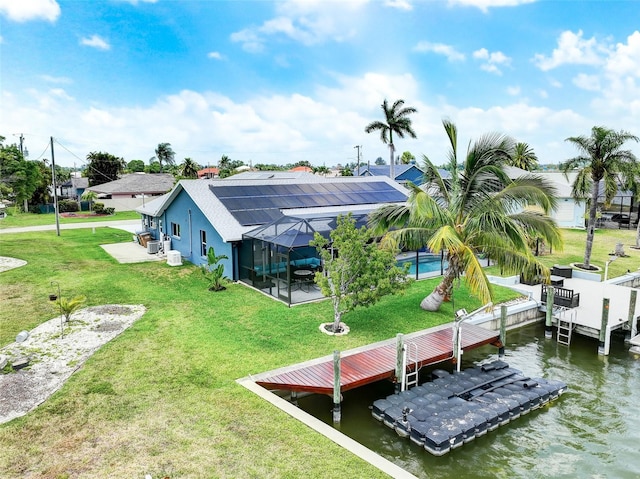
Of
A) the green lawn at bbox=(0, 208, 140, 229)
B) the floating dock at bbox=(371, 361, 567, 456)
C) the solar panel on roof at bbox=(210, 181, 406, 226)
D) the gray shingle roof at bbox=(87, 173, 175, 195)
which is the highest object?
the gray shingle roof at bbox=(87, 173, 175, 195)

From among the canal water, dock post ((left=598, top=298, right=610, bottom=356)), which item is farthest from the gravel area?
dock post ((left=598, top=298, right=610, bottom=356))

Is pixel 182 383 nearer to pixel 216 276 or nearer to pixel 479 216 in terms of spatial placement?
pixel 216 276

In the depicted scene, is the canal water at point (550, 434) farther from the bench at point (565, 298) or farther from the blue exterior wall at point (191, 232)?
the blue exterior wall at point (191, 232)

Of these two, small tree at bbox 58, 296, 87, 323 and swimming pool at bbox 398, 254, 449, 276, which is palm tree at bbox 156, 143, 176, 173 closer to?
swimming pool at bbox 398, 254, 449, 276

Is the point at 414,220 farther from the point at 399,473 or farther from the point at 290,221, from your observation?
the point at 399,473

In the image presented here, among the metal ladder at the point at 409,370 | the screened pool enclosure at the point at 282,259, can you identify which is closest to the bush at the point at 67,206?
the screened pool enclosure at the point at 282,259

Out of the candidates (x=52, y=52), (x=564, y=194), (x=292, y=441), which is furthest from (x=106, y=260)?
(x=564, y=194)

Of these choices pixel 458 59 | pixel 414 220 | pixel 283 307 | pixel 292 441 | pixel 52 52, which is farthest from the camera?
pixel 458 59
